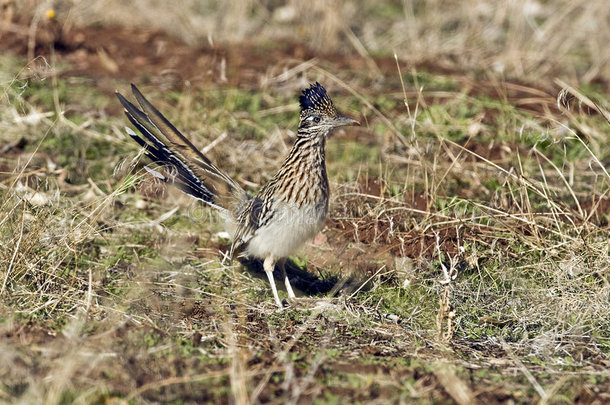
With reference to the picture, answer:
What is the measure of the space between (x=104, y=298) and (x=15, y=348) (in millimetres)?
804

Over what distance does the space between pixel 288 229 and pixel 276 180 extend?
341 mm

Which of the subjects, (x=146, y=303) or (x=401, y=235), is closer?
(x=146, y=303)

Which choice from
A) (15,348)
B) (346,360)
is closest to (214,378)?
(346,360)

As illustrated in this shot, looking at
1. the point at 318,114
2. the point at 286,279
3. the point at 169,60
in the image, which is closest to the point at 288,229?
the point at 286,279

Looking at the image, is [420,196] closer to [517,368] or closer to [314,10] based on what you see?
[517,368]

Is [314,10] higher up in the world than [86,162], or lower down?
higher up

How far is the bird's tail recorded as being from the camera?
501 centimetres

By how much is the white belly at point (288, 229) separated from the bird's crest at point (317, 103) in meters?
0.54

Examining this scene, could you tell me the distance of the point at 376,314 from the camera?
4.68 m

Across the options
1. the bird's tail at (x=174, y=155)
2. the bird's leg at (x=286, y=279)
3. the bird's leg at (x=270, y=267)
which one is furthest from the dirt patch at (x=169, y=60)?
the bird's leg at (x=270, y=267)

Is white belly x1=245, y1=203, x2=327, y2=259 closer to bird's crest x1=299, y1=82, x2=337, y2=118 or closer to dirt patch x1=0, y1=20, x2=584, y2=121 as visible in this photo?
bird's crest x1=299, y1=82, x2=337, y2=118

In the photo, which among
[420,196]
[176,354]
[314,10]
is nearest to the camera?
[176,354]

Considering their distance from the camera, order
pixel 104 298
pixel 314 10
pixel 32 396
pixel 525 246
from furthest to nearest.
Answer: pixel 314 10 → pixel 525 246 → pixel 104 298 → pixel 32 396

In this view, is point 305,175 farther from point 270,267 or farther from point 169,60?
point 169,60
